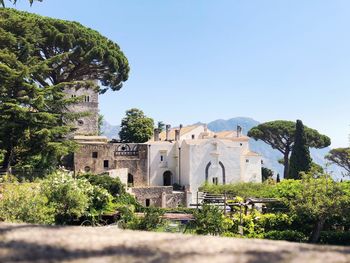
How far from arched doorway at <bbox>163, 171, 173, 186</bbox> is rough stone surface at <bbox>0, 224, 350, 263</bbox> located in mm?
43382

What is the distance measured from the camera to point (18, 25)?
31.6 meters

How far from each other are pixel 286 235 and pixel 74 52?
29.1m

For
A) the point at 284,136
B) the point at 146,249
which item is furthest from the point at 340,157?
the point at 146,249

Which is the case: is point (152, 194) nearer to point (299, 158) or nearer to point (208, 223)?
point (299, 158)

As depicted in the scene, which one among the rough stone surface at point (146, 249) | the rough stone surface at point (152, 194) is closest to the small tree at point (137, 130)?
the rough stone surface at point (152, 194)

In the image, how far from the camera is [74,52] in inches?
1587

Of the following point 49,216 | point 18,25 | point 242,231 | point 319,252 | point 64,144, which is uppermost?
point 18,25

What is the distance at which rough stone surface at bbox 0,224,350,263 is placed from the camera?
224cm

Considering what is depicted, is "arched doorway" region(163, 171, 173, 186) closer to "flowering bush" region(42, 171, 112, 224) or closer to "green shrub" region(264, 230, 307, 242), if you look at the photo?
"green shrub" region(264, 230, 307, 242)

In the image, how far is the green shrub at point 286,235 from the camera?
20.8 meters

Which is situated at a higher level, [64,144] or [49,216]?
[64,144]

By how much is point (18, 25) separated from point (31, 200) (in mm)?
23376

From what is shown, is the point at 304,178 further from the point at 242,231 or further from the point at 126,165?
the point at 126,165

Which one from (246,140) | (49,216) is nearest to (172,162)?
(246,140)
